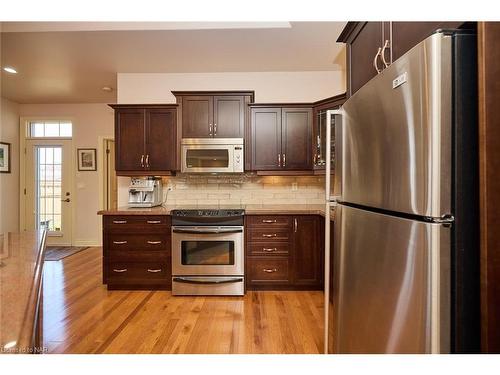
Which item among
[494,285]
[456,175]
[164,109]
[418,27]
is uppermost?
[164,109]

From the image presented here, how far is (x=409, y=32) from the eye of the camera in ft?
3.60

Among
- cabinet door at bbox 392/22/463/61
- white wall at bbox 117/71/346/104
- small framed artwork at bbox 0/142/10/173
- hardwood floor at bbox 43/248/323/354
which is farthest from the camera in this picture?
small framed artwork at bbox 0/142/10/173

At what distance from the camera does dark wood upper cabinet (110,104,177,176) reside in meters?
3.36

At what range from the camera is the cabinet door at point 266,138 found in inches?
131

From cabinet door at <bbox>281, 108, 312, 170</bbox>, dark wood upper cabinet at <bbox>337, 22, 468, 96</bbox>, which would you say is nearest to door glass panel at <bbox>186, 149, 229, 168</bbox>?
cabinet door at <bbox>281, 108, 312, 170</bbox>

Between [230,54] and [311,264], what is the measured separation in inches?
97.2

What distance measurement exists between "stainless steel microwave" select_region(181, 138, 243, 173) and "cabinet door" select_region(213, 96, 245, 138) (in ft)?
0.39

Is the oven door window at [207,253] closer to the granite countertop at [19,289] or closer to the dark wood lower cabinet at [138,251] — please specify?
the dark wood lower cabinet at [138,251]

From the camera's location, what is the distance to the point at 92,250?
4.84 m

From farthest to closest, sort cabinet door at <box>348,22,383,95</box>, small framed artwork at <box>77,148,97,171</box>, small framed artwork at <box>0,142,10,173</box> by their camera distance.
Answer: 1. small framed artwork at <box>77,148,97,171</box>
2. small framed artwork at <box>0,142,10,173</box>
3. cabinet door at <box>348,22,383,95</box>

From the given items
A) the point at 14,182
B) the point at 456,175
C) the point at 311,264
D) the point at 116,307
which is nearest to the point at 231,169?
the point at 311,264

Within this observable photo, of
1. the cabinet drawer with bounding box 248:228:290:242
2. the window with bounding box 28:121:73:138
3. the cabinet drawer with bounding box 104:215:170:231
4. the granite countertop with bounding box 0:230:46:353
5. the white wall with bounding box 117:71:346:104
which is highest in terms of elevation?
the white wall with bounding box 117:71:346:104

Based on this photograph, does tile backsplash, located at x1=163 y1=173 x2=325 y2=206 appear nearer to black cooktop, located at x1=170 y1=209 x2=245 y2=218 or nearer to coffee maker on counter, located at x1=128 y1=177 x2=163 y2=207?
coffee maker on counter, located at x1=128 y1=177 x2=163 y2=207

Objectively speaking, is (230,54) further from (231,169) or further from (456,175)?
(456,175)
